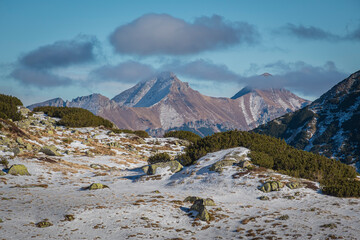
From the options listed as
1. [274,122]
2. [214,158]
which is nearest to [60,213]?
[214,158]

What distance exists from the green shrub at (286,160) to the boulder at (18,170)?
41.0ft

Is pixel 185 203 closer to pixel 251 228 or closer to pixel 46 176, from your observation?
pixel 251 228

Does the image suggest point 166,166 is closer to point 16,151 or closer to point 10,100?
point 16,151

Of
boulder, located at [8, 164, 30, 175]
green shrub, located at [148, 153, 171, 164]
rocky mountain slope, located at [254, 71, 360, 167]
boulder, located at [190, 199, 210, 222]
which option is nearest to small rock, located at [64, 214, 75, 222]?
boulder, located at [190, 199, 210, 222]

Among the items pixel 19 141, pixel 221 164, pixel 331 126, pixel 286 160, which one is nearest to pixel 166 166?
pixel 221 164

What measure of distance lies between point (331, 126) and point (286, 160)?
410 ft

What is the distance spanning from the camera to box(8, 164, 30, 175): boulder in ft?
66.6

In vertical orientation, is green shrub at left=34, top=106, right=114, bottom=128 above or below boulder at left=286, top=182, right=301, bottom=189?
above

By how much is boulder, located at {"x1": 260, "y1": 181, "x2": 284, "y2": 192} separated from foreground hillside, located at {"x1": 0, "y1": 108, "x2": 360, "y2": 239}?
84mm

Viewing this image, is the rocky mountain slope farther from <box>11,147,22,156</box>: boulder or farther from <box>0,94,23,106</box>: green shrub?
<box>11,147,22,156</box>: boulder

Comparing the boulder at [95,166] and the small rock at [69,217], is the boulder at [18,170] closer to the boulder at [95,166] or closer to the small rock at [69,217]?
the boulder at [95,166]

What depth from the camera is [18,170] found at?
67.3 feet

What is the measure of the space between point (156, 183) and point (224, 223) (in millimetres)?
9438

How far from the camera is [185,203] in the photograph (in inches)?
619
